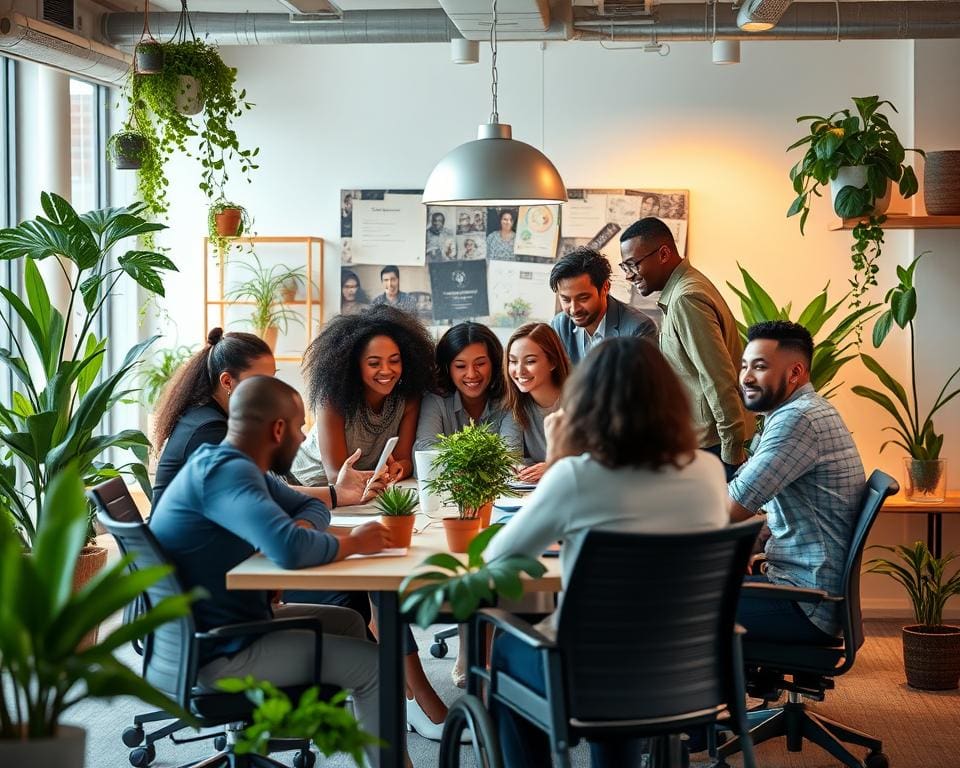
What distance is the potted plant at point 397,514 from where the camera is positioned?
9.59ft

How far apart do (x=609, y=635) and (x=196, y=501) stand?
1010 millimetres

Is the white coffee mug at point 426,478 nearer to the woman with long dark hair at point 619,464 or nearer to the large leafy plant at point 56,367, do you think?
the woman with long dark hair at point 619,464

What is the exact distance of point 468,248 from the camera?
21.2ft

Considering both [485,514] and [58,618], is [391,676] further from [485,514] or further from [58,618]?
[58,618]

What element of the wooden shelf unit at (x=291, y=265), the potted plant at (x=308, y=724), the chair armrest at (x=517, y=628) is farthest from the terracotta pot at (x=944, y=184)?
the potted plant at (x=308, y=724)

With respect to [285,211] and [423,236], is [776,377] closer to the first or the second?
[423,236]

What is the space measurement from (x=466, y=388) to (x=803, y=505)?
1396 millimetres

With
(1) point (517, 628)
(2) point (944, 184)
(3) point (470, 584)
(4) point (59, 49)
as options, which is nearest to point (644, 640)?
(1) point (517, 628)

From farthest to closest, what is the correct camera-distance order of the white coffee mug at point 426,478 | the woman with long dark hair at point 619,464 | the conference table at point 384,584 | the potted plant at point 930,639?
1. the potted plant at point 930,639
2. the white coffee mug at point 426,478
3. the conference table at point 384,584
4. the woman with long dark hair at point 619,464

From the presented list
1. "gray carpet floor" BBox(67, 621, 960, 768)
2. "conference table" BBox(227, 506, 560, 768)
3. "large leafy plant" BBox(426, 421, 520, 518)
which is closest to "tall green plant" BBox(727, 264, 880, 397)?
"gray carpet floor" BBox(67, 621, 960, 768)

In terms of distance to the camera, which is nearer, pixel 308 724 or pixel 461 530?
pixel 308 724

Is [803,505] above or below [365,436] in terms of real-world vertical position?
below

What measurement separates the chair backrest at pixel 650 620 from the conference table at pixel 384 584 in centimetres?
32

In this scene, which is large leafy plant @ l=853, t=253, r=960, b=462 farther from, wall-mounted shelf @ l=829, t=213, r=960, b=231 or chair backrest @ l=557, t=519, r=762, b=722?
chair backrest @ l=557, t=519, r=762, b=722
